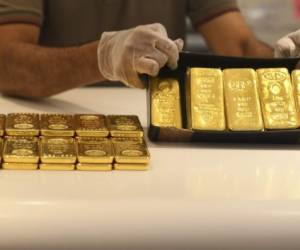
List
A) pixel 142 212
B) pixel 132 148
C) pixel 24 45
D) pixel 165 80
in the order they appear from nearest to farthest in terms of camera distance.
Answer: pixel 142 212 → pixel 132 148 → pixel 165 80 → pixel 24 45

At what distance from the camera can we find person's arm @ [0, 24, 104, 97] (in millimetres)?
1058

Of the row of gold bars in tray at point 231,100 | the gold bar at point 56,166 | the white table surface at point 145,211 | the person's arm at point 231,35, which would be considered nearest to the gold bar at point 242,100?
the row of gold bars in tray at point 231,100

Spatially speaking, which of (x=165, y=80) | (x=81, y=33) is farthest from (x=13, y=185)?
(x=81, y=33)

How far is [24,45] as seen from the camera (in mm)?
1182

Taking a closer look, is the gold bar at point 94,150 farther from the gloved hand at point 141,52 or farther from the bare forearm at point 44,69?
the bare forearm at point 44,69

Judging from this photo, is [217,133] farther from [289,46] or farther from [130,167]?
[289,46]

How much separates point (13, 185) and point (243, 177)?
26 cm

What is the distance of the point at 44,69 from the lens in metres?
1.13

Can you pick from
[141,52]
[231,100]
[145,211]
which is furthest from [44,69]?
[145,211]

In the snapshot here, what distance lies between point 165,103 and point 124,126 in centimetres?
6

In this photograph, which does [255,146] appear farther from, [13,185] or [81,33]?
[81,33]

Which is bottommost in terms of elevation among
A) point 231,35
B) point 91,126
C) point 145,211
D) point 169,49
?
point 145,211

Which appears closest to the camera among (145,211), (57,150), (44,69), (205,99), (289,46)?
(145,211)

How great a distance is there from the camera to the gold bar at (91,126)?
77cm
